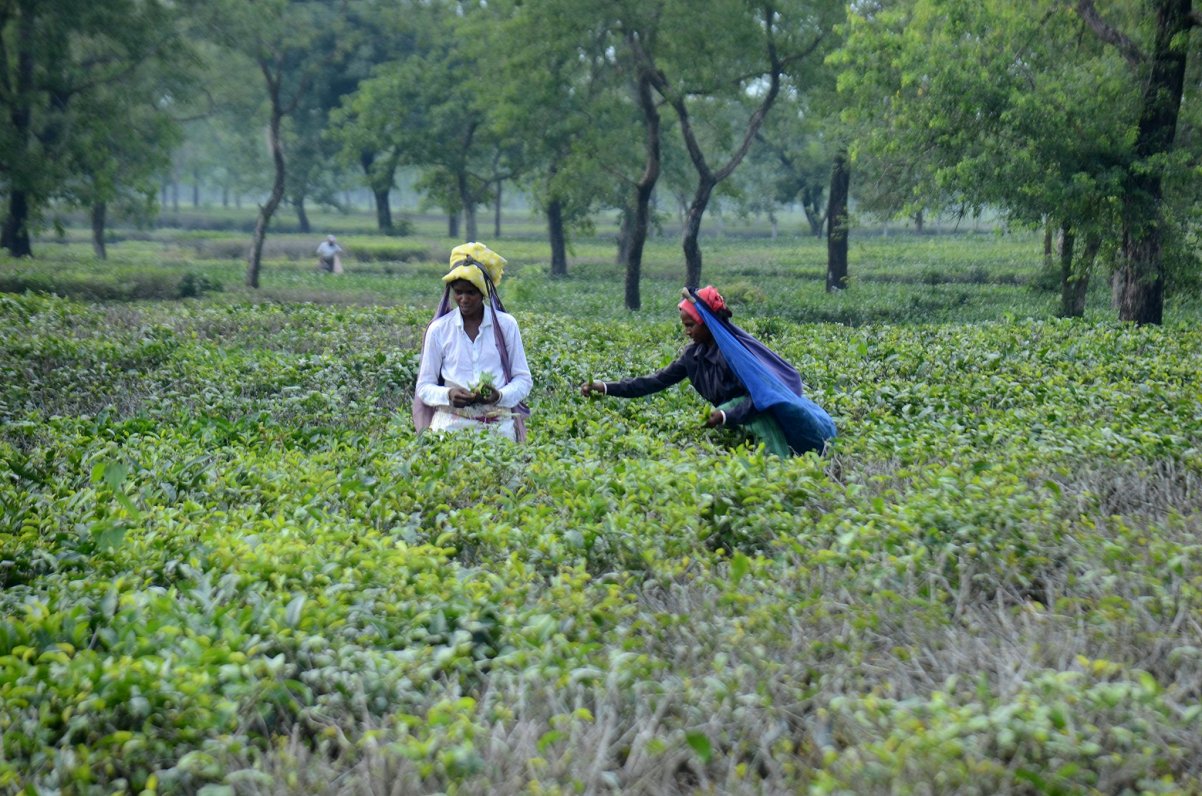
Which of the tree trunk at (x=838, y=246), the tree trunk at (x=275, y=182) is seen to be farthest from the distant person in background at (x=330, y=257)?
the tree trunk at (x=838, y=246)

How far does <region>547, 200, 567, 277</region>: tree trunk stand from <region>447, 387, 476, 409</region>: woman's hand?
104ft

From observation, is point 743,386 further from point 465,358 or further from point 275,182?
point 275,182

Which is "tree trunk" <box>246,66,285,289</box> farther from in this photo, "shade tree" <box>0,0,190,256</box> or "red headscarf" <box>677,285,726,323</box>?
"red headscarf" <box>677,285,726,323</box>

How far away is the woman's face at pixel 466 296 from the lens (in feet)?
24.2

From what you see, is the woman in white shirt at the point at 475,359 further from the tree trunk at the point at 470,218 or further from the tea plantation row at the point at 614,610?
the tree trunk at the point at 470,218

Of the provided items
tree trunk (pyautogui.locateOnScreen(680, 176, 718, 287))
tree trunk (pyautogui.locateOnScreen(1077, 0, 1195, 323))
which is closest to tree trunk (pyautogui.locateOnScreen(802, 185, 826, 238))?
tree trunk (pyautogui.locateOnScreen(680, 176, 718, 287))

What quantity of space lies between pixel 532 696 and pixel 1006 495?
2.49 metres

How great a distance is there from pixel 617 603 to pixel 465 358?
3.49m

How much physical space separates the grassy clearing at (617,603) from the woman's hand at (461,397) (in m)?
0.39

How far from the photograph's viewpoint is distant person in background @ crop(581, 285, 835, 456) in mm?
7355

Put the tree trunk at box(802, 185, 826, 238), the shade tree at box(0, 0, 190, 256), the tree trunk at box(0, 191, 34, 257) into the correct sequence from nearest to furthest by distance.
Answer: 1. the shade tree at box(0, 0, 190, 256)
2. the tree trunk at box(0, 191, 34, 257)
3. the tree trunk at box(802, 185, 826, 238)

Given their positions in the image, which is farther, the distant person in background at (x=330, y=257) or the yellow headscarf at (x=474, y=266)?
the distant person in background at (x=330, y=257)

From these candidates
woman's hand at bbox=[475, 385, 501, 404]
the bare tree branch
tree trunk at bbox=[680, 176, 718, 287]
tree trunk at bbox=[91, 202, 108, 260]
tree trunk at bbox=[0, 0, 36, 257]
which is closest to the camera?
woman's hand at bbox=[475, 385, 501, 404]

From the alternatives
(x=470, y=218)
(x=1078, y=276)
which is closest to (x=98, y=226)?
(x=470, y=218)
